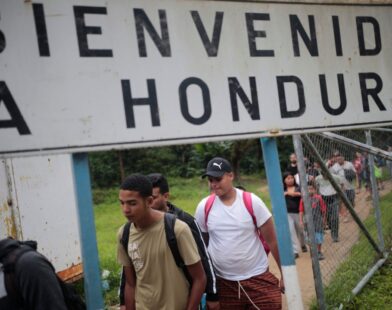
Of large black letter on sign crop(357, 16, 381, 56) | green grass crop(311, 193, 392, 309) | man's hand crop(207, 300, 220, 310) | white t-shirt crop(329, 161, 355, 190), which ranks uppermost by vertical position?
→ large black letter on sign crop(357, 16, 381, 56)

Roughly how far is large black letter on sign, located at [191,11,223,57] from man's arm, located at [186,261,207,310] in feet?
4.16

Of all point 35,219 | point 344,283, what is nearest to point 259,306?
point 344,283

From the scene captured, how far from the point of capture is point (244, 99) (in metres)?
1.88

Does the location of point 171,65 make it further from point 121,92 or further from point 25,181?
point 25,181

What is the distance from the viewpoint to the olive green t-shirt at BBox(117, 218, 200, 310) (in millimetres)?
2553

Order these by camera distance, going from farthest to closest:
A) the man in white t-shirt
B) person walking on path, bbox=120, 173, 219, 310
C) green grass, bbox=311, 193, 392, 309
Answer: green grass, bbox=311, 193, 392, 309, the man in white t-shirt, person walking on path, bbox=120, 173, 219, 310

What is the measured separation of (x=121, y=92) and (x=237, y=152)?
18649 mm

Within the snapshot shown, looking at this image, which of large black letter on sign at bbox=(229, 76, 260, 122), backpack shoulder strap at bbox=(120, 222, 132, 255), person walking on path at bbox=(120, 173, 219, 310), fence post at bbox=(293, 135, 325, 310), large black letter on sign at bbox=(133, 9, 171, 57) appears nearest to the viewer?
large black letter on sign at bbox=(133, 9, 171, 57)

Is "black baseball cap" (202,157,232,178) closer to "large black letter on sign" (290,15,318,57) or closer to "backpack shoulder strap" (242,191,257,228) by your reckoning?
"backpack shoulder strap" (242,191,257,228)

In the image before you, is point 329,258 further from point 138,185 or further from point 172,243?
point 138,185

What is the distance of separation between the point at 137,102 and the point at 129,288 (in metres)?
1.52

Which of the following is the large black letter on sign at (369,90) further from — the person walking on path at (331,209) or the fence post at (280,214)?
the person walking on path at (331,209)

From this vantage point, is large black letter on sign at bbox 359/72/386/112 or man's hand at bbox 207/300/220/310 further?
man's hand at bbox 207/300/220/310

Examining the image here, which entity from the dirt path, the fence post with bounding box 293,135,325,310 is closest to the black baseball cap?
the fence post with bounding box 293,135,325,310
